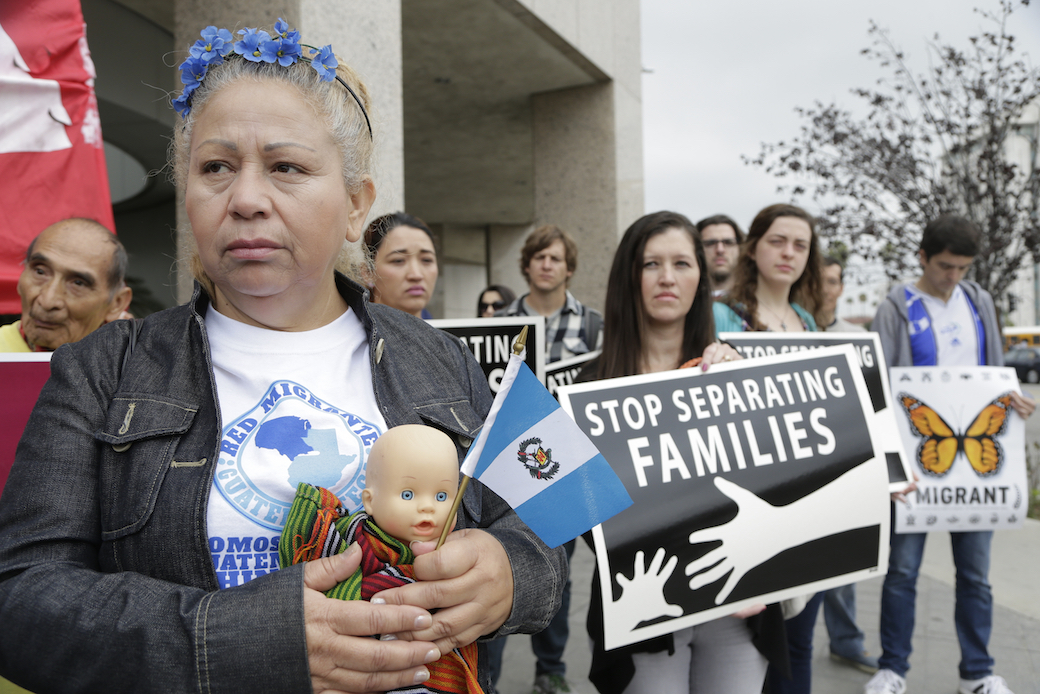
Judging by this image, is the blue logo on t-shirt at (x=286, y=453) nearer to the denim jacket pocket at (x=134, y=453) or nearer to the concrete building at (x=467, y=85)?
Answer: the denim jacket pocket at (x=134, y=453)

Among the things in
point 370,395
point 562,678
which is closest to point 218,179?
point 370,395

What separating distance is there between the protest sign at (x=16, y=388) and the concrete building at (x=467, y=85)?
1.83 metres

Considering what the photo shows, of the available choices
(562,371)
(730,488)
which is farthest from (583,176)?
(730,488)

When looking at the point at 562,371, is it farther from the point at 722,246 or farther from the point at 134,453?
the point at 134,453

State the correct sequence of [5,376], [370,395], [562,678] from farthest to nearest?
[562,678], [5,376], [370,395]

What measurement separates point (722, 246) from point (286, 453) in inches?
170

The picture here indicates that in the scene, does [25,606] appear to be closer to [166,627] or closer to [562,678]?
[166,627]

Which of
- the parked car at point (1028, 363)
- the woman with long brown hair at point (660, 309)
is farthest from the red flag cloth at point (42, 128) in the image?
the parked car at point (1028, 363)

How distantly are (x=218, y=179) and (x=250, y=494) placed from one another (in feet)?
1.96

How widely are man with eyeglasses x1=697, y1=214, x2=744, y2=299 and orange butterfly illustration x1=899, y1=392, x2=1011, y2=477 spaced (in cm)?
150

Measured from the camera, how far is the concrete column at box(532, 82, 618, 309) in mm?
8516

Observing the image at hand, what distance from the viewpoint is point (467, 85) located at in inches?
370

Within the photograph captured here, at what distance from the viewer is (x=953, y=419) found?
402cm

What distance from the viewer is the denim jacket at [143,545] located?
42.8 inches
